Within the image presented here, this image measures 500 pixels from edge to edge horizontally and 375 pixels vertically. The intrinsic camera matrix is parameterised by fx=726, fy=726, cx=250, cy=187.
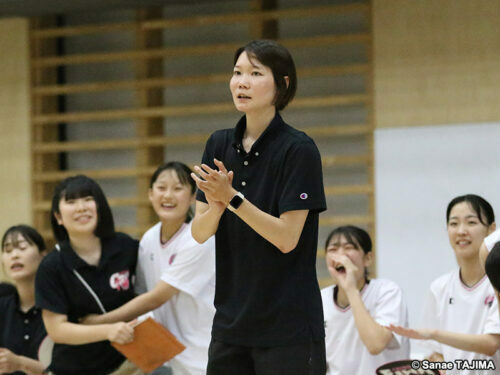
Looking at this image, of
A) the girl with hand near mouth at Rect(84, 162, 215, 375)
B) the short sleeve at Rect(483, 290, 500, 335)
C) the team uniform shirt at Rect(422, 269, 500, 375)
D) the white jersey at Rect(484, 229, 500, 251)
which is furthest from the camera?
the girl with hand near mouth at Rect(84, 162, 215, 375)

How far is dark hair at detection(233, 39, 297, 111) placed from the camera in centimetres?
201

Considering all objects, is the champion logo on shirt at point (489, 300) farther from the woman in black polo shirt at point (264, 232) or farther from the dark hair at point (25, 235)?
the dark hair at point (25, 235)

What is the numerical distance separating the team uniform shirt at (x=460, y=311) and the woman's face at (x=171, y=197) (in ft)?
4.14

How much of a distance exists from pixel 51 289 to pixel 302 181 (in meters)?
1.66

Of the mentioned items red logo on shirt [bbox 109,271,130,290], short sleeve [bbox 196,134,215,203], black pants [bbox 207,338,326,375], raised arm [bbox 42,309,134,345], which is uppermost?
short sleeve [bbox 196,134,215,203]

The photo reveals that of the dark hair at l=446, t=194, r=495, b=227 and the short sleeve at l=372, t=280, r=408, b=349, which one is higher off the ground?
the dark hair at l=446, t=194, r=495, b=227

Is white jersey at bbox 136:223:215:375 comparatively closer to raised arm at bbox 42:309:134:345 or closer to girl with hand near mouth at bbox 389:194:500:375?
raised arm at bbox 42:309:134:345

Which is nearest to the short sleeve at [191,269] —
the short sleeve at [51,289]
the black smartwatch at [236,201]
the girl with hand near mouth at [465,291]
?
the short sleeve at [51,289]

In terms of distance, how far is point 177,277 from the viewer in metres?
3.26

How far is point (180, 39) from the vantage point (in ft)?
19.9

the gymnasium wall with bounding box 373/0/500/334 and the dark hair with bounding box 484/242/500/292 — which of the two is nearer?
the dark hair with bounding box 484/242/500/292

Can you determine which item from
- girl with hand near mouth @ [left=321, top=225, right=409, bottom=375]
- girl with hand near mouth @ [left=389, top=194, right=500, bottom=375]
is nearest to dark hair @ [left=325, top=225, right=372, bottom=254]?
girl with hand near mouth @ [left=321, top=225, right=409, bottom=375]

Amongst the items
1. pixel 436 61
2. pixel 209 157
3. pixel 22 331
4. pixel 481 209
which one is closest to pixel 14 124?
pixel 22 331

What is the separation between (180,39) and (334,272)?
317 centimetres
